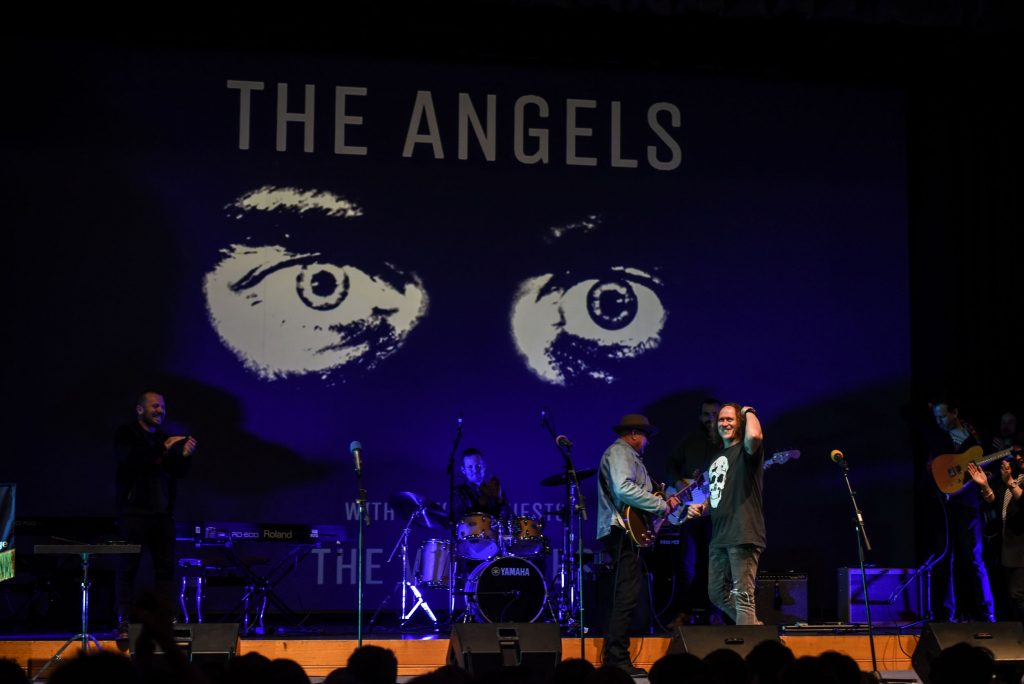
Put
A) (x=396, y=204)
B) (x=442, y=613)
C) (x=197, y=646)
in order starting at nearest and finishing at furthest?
(x=197, y=646) → (x=442, y=613) → (x=396, y=204)

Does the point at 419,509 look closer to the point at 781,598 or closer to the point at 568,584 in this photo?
the point at 568,584

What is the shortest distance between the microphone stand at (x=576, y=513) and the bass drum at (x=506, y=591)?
14.9 inches

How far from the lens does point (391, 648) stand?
9.10 m

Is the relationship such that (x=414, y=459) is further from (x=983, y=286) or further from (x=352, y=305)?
(x=983, y=286)

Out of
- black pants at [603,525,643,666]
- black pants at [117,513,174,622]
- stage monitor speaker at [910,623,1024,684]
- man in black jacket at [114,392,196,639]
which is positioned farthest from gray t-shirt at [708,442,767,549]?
black pants at [117,513,174,622]

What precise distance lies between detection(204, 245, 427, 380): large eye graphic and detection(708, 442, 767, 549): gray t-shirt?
12.9 ft

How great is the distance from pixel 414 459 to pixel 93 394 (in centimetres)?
300

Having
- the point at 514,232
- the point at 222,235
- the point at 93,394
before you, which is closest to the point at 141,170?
the point at 222,235

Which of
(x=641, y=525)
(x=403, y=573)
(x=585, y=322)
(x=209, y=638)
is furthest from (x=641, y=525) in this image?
(x=585, y=322)

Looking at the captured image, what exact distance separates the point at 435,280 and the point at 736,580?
176 inches

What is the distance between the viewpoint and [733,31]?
476 inches

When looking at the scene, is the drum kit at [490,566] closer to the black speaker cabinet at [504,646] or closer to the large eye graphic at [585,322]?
the large eye graphic at [585,322]

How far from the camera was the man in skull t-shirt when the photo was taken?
8750 millimetres

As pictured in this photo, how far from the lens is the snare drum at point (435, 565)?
10422mm
